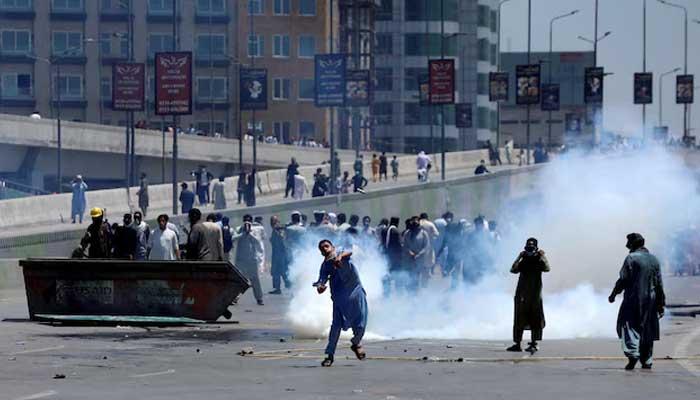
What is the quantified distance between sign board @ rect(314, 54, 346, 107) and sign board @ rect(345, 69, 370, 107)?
22.7 ft

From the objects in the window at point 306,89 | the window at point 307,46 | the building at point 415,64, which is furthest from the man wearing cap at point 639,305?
the building at point 415,64

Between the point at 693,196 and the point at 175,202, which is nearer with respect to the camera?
the point at 693,196

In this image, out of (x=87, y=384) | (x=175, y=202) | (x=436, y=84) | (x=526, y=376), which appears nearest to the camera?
(x=87, y=384)

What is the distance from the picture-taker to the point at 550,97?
97.3 metres

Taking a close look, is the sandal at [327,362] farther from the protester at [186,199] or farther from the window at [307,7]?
the window at [307,7]

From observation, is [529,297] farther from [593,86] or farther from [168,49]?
[168,49]

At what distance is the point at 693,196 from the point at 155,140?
5602 cm

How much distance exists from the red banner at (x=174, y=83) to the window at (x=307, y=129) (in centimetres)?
7088

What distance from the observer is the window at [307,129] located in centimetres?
12250

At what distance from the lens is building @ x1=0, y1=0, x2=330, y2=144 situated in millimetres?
115562

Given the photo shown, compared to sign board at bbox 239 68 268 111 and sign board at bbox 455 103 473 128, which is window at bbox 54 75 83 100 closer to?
sign board at bbox 455 103 473 128

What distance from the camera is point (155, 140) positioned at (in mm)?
90625

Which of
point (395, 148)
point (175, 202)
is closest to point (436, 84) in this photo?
point (175, 202)

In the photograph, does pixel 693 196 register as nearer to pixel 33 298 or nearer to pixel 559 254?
pixel 559 254
